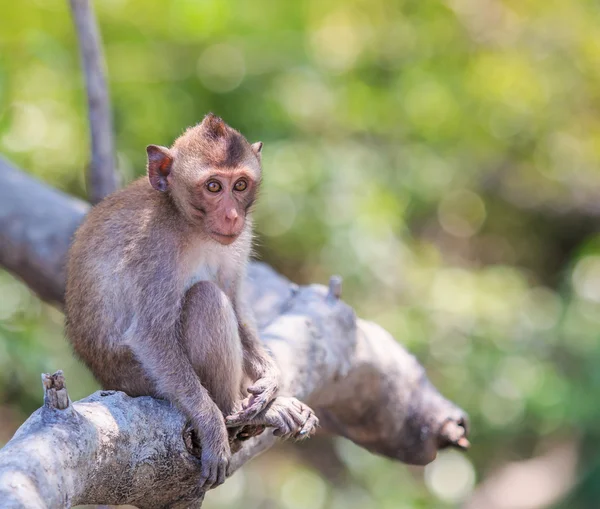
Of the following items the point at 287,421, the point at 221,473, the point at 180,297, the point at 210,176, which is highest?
the point at 210,176

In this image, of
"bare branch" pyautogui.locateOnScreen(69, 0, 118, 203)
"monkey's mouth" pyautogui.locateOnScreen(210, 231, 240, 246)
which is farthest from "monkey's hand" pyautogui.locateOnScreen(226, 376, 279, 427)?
"bare branch" pyautogui.locateOnScreen(69, 0, 118, 203)

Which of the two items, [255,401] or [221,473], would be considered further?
[255,401]

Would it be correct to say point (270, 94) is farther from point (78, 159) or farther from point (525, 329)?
point (525, 329)

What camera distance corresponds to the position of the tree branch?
8.49 feet

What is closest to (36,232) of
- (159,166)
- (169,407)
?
(159,166)

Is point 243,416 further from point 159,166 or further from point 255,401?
point 159,166

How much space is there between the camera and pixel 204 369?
3.70m

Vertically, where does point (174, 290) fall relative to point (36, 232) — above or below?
above

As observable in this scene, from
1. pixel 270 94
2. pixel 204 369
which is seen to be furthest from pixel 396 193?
pixel 204 369

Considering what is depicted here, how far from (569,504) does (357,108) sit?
4.31 metres

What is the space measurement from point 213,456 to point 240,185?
1193 millimetres

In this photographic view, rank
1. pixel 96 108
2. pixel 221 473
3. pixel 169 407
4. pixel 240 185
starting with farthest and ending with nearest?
pixel 96 108
pixel 240 185
pixel 169 407
pixel 221 473

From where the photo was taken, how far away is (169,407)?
3.48 m

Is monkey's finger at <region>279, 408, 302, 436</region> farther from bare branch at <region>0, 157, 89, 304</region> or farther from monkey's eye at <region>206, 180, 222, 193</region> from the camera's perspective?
bare branch at <region>0, 157, 89, 304</region>
